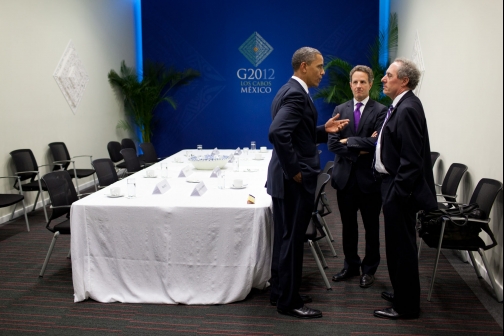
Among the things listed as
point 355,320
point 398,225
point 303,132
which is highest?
point 303,132

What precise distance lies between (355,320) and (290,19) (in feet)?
24.5

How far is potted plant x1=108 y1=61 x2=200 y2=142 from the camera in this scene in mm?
9391

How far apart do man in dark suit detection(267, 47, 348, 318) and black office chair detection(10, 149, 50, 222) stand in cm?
371

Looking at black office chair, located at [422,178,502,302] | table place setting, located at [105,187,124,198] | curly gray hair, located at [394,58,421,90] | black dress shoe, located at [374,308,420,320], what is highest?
curly gray hair, located at [394,58,421,90]

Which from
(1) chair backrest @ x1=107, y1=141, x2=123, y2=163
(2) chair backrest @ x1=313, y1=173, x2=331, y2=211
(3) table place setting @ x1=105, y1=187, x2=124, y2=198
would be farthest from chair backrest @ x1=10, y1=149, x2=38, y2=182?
(2) chair backrest @ x1=313, y1=173, x2=331, y2=211

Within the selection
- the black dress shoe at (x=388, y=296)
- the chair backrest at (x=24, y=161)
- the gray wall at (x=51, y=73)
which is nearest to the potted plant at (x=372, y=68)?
the gray wall at (x=51, y=73)

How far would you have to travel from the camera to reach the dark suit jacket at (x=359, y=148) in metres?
3.70

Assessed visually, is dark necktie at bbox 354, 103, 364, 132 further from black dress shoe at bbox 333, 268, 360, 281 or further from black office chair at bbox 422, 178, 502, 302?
black dress shoe at bbox 333, 268, 360, 281

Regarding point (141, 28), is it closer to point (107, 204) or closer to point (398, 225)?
point (107, 204)

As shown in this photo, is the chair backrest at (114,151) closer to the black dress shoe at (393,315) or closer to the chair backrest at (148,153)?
the chair backrest at (148,153)

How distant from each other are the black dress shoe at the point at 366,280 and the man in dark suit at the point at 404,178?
0.50m

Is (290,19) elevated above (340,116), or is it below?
above

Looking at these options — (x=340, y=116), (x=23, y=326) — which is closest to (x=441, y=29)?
(x=340, y=116)

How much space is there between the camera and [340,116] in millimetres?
4023
